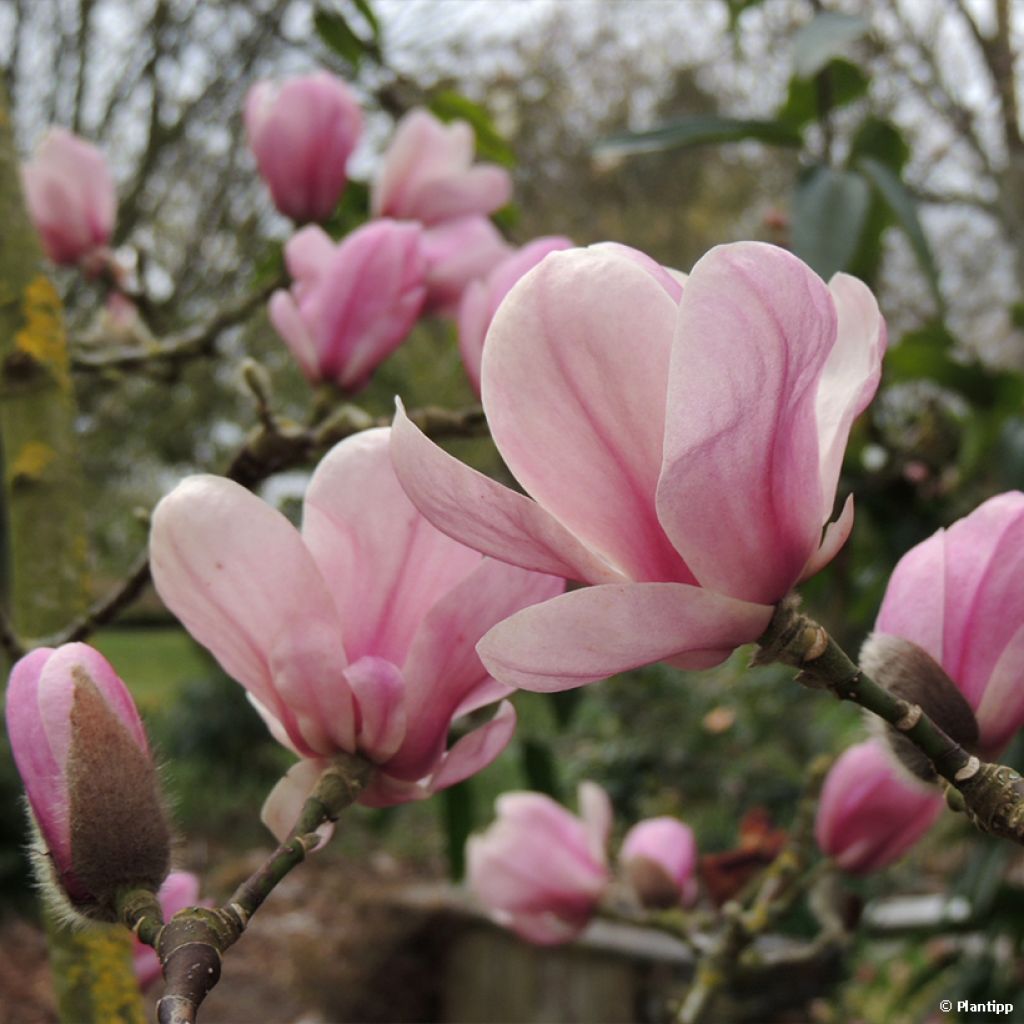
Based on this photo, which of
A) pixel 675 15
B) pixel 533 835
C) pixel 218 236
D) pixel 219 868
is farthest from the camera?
pixel 675 15

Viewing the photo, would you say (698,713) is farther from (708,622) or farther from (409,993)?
(708,622)

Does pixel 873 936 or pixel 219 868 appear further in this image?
pixel 219 868

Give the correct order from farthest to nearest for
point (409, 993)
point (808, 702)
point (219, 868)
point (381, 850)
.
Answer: point (381, 850)
point (219, 868)
point (409, 993)
point (808, 702)

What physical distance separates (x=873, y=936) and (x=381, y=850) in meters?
4.49

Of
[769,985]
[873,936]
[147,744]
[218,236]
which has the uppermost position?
[147,744]

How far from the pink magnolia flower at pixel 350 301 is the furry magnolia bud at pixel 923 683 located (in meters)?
0.40

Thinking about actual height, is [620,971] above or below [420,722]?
below

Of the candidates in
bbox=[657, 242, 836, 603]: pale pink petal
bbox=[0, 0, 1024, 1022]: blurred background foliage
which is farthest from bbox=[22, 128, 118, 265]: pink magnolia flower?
bbox=[657, 242, 836, 603]: pale pink petal

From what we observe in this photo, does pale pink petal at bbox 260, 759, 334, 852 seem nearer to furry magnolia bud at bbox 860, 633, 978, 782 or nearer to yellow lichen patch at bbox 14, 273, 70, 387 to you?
furry magnolia bud at bbox 860, 633, 978, 782

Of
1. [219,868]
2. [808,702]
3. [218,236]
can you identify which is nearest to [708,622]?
[808,702]

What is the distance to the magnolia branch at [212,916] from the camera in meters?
0.27

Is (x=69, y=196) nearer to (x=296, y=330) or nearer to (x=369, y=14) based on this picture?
(x=369, y=14)

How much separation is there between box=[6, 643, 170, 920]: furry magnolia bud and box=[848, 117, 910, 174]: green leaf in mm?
894

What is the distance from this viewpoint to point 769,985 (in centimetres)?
239
